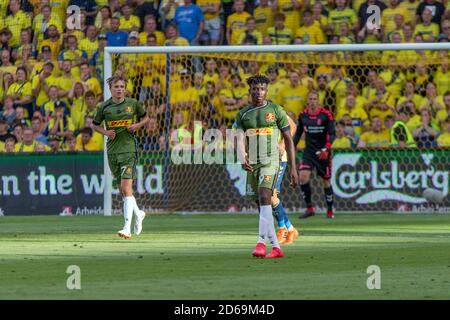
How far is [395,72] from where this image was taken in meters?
25.4

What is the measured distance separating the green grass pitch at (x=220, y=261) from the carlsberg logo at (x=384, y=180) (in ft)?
9.96

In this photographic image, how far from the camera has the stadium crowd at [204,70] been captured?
82.1 feet

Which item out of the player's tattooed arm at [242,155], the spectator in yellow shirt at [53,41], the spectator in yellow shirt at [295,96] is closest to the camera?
the player's tattooed arm at [242,155]

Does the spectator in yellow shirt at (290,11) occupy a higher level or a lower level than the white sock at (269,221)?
higher

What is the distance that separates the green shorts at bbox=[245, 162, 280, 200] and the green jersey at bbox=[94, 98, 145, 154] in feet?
13.5

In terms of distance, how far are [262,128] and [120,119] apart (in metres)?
4.40

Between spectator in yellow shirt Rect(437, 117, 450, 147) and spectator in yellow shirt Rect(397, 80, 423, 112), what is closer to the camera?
spectator in yellow shirt Rect(437, 117, 450, 147)

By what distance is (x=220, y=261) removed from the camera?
1309 centimetres

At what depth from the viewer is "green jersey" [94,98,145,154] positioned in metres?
17.7

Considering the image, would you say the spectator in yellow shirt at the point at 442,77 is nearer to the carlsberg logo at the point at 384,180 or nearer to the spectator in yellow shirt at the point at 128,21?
the carlsberg logo at the point at 384,180

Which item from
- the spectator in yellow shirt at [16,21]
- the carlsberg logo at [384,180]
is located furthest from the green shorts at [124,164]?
the spectator in yellow shirt at [16,21]

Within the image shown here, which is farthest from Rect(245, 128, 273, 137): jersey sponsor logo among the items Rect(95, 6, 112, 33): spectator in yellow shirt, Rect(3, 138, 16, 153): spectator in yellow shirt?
Rect(95, 6, 112, 33): spectator in yellow shirt

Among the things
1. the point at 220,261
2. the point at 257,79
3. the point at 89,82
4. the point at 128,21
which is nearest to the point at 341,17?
the point at 128,21

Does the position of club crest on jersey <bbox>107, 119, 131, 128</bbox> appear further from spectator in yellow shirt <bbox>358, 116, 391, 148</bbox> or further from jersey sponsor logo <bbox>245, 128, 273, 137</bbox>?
spectator in yellow shirt <bbox>358, 116, 391, 148</bbox>
